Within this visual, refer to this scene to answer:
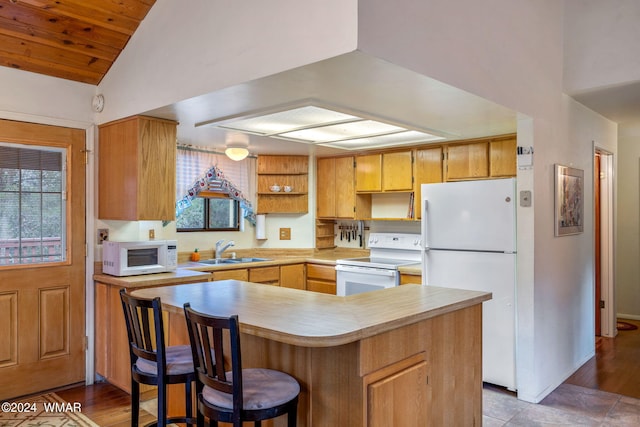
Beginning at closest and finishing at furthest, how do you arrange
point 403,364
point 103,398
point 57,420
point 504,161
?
point 403,364, point 57,420, point 103,398, point 504,161

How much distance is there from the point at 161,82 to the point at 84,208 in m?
1.28

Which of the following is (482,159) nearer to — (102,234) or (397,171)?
(397,171)

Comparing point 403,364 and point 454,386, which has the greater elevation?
point 403,364

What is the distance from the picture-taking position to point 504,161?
4027mm

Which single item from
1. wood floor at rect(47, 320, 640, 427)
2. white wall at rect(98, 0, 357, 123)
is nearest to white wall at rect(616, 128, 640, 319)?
wood floor at rect(47, 320, 640, 427)

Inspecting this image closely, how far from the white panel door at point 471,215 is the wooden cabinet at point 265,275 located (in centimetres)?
172

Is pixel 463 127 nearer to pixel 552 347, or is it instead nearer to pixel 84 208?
pixel 552 347

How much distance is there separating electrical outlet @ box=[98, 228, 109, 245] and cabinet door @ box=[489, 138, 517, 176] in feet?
11.0

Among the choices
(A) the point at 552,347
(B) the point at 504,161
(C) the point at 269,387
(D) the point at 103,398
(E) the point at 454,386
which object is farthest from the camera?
(B) the point at 504,161

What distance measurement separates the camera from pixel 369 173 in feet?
16.6

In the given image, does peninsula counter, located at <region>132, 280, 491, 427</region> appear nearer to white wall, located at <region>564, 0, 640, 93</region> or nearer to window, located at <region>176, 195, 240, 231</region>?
white wall, located at <region>564, 0, 640, 93</region>

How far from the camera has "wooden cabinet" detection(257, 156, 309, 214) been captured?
212 inches

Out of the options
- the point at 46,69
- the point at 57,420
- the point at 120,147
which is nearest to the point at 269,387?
the point at 57,420

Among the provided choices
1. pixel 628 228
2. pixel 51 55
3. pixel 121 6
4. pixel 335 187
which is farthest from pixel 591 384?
pixel 51 55
